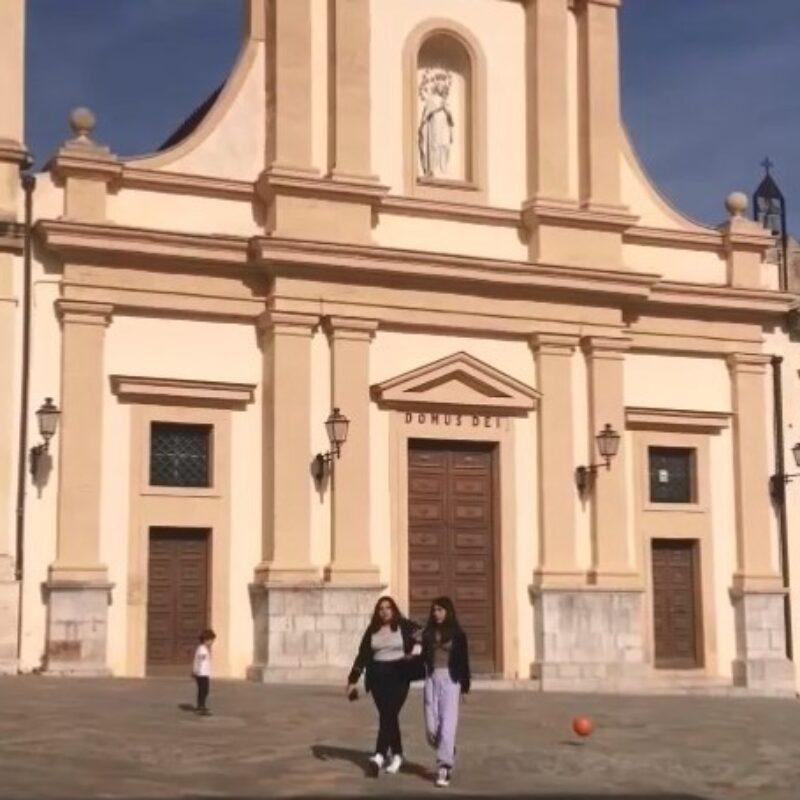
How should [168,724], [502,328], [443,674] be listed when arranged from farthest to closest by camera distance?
[502,328] < [168,724] < [443,674]

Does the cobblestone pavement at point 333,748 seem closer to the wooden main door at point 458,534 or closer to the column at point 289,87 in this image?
the wooden main door at point 458,534

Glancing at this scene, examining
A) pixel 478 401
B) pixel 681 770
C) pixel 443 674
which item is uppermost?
pixel 478 401

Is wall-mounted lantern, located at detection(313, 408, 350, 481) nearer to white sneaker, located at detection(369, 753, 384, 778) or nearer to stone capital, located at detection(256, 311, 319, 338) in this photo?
stone capital, located at detection(256, 311, 319, 338)

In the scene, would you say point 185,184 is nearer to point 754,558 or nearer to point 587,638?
point 587,638

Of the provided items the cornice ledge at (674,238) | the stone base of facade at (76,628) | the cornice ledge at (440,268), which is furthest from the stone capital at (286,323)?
the cornice ledge at (674,238)

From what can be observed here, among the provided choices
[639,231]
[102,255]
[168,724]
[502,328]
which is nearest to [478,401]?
[502,328]

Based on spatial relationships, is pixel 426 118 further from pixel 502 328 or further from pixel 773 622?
pixel 773 622

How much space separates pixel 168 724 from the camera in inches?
603

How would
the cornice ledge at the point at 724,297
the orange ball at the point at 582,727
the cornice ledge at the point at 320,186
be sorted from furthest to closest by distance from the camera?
the cornice ledge at the point at 724,297
the cornice ledge at the point at 320,186
the orange ball at the point at 582,727

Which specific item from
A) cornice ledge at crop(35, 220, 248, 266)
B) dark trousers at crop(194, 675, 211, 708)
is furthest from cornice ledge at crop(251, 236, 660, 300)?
dark trousers at crop(194, 675, 211, 708)

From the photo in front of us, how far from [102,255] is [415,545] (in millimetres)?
6321

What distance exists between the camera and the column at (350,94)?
921 inches

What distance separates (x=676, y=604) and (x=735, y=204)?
23.0 ft

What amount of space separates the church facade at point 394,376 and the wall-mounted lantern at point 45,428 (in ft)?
0.27
